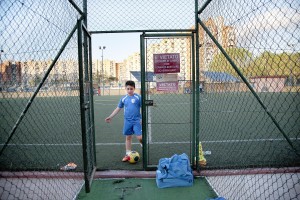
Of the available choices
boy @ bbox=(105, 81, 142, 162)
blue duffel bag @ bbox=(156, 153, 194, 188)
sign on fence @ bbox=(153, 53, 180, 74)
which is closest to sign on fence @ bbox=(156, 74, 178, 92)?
sign on fence @ bbox=(153, 53, 180, 74)

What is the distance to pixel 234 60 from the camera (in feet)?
13.4

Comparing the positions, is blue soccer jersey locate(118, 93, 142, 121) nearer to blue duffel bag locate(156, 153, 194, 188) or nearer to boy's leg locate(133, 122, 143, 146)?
boy's leg locate(133, 122, 143, 146)

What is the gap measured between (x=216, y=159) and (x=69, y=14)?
439 centimetres

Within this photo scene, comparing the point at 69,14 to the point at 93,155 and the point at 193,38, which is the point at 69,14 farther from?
the point at 93,155

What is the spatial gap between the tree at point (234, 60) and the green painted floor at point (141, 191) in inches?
87.9

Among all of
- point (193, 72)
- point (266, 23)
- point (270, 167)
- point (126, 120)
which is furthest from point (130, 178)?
point (266, 23)

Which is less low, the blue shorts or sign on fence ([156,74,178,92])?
sign on fence ([156,74,178,92])

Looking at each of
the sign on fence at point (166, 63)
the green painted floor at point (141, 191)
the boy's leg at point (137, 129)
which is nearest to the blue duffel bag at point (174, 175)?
the green painted floor at point (141, 191)

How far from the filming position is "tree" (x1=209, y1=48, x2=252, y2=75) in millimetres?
3775

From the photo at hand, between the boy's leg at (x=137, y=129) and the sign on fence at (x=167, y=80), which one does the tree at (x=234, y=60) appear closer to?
the sign on fence at (x=167, y=80)

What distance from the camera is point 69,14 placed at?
3.92 meters

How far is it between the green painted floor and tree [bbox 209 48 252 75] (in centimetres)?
223

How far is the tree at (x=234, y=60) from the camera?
12.4 ft

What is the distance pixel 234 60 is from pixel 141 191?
2824 millimetres
